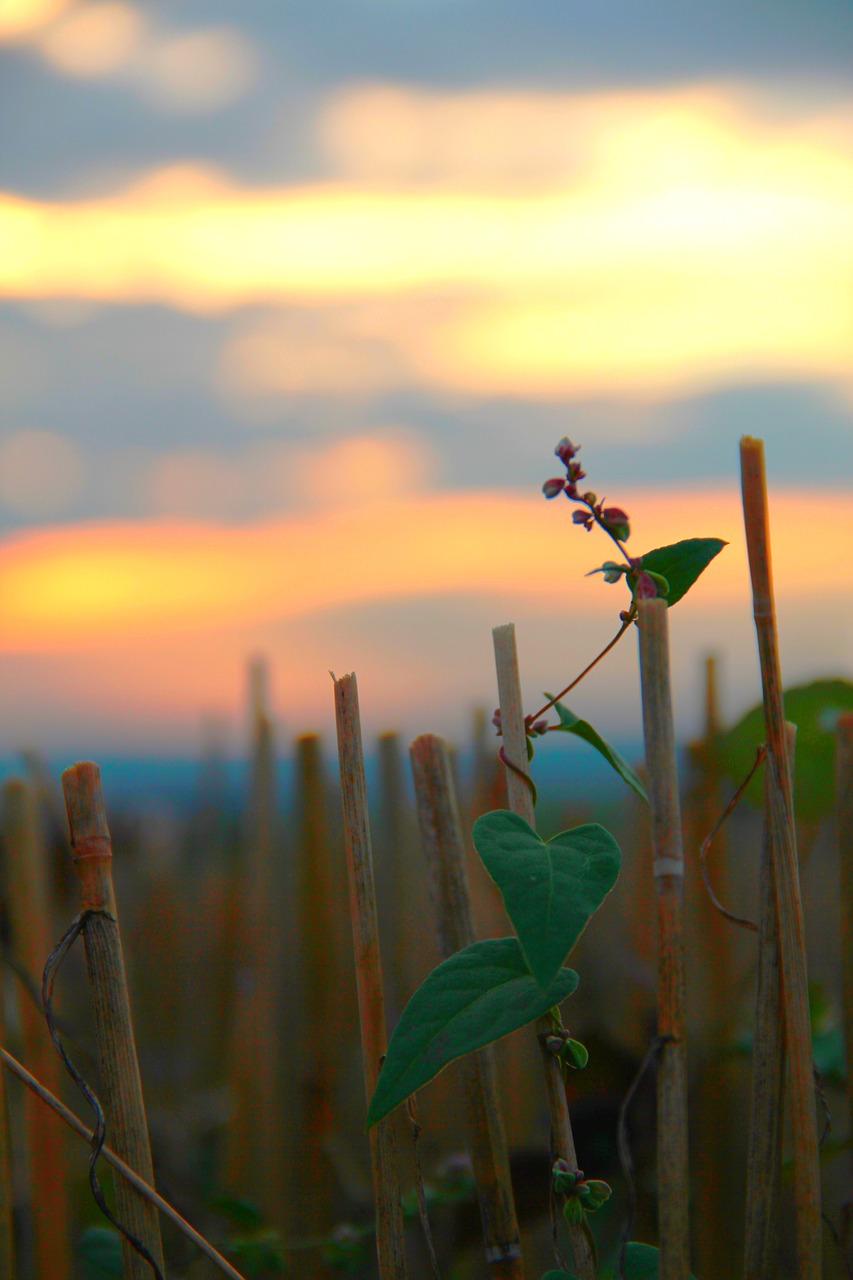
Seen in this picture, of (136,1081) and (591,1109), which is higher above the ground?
(136,1081)

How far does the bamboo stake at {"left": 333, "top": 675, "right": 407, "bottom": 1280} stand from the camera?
1.92 feet

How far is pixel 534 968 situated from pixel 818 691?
0.80 metres

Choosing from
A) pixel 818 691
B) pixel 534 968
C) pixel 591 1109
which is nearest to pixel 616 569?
pixel 534 968

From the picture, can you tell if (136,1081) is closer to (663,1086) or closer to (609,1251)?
(663,1086)

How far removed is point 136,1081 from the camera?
597 mm

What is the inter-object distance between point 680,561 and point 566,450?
9 cm

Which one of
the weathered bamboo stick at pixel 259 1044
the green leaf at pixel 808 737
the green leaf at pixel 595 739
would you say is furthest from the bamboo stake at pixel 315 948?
the green leaf at pixel 595 739

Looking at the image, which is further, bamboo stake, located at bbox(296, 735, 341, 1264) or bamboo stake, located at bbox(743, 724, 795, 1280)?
bamboo stake, located at bbox(296, 735, 341, 1264)

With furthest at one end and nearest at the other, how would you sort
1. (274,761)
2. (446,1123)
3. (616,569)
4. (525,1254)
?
(446,1123), (274,761), (525,1254), (616,569)

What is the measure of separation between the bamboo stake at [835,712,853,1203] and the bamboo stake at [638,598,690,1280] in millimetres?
367

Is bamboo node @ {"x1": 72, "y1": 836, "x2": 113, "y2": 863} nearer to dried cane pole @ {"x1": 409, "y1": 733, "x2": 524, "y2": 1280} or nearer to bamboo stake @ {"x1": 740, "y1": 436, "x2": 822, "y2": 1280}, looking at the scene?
dried cane pole @ {"x1": 409, "y1": 733, "x2": 524, "y2": 1280}

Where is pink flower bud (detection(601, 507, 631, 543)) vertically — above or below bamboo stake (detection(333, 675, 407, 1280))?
above

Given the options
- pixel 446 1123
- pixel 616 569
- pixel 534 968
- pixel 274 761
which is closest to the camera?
pixel 534 968

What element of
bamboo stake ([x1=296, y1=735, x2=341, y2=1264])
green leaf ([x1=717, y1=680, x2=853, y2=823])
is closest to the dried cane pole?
green leaf ([x1=717, y1=680, x2=853, y2=823])
